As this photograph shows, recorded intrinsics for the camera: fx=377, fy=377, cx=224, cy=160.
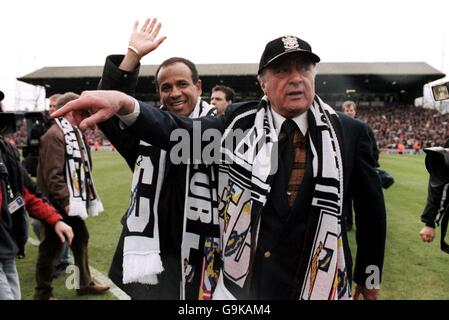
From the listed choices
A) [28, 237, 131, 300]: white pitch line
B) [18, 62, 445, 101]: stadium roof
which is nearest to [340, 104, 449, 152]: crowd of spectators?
[18, 62, 445, 101]: stadium roof

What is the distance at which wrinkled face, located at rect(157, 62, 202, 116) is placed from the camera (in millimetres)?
2178

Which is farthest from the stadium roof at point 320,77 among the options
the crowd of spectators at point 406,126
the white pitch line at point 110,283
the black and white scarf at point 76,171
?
the black and white scarf at point 76,171

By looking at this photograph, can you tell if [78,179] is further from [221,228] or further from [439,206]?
[439,206]

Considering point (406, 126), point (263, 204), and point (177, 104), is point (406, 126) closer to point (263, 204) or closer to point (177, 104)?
point (177, 104)

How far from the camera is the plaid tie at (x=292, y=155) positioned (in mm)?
1796

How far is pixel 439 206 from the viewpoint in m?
3.67

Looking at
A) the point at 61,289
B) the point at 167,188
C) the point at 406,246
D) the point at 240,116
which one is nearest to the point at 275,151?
the point at 240,116

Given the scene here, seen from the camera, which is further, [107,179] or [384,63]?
[384,63]

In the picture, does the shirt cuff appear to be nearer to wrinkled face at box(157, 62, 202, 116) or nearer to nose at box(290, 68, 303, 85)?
wrinkled face at box(157, 62, 202, 116)

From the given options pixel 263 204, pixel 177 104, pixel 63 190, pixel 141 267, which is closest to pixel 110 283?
pixel 63 190

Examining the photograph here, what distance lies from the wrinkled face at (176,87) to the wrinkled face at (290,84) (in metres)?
0.51

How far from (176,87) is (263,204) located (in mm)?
906

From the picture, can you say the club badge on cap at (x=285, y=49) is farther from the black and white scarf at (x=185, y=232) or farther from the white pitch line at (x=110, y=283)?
the white pitch line at (x=110, y=283)

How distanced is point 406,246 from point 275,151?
485cm
